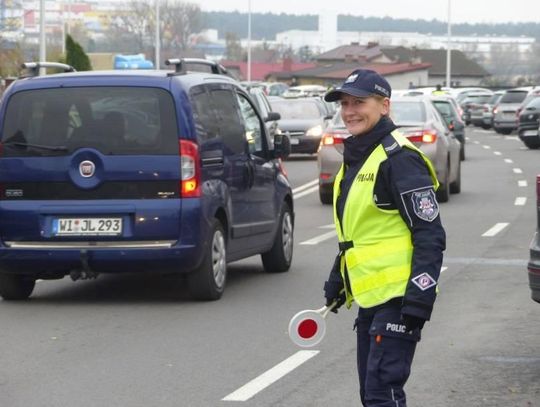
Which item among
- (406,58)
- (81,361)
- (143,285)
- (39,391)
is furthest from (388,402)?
(406,58)

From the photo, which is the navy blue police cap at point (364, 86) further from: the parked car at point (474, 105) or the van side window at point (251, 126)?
the parked car at point (474, 105)

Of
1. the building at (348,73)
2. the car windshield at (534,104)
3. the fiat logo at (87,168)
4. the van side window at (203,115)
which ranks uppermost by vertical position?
the van side window at (203,115)

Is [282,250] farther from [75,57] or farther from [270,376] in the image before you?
Result: [75,57]

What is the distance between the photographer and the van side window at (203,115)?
1123cm

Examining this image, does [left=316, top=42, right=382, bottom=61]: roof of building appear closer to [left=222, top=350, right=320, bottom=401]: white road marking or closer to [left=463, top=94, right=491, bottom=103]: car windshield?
[left=463, top=94, right=491, bottom=103]: car windshield

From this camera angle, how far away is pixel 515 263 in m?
14.1

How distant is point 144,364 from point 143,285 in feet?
12.7

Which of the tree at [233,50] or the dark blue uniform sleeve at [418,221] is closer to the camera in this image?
the dark blue uniform sleeve at [418,221]

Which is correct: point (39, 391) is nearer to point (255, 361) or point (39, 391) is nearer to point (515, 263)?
point (255, 361)

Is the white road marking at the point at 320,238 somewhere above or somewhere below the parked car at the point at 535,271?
below

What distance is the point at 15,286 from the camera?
1169cm

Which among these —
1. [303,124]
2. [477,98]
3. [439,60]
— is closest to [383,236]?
[303,124]

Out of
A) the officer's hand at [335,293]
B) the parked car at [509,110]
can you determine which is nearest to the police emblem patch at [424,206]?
the officer's hand at [335,293]

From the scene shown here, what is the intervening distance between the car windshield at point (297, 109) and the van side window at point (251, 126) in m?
23.0
